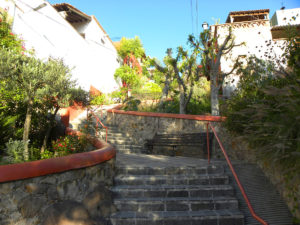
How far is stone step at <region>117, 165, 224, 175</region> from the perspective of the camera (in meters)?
4.33

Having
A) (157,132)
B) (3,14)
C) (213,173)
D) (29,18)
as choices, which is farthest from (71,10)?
(213,173)

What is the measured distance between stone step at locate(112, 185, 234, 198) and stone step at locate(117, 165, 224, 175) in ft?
1.71

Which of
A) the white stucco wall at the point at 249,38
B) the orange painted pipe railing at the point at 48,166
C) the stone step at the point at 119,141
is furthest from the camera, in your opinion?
the white stucco wall at the point at 249,38

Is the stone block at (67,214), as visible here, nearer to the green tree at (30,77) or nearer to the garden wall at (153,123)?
the green tree at (30,77)

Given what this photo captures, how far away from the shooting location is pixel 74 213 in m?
2.93

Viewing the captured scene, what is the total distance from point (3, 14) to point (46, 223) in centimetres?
884

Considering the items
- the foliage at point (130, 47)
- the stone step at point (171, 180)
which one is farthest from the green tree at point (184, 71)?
the foliage at point (130, 47)

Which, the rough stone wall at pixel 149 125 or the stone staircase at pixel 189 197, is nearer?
the stone staircase at pixel 189 197

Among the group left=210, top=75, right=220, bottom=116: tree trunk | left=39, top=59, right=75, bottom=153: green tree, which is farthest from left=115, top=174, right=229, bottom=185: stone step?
left=210, top=75, right=220, bottom=116: tree trunk

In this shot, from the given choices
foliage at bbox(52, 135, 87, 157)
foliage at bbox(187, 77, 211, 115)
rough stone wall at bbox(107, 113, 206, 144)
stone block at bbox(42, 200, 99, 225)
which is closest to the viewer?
stone block at bbox(42, 200, 99, 225)

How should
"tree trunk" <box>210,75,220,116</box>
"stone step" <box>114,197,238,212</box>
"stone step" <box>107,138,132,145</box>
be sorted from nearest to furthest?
"stone step" <box>114,197,238,212</box>, "stone step" <box>107,138,132,145</box>, "tree trunk" <box>210,75,220,116</box>

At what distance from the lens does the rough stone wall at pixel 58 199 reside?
8.28 ft

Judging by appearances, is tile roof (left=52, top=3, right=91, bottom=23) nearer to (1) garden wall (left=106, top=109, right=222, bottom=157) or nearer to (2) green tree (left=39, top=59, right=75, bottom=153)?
(1) garden wall (left=106, top=109, right=222, bottom=157)

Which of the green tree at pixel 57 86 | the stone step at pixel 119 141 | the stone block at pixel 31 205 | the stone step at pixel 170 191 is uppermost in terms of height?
the green tree at pixel 57 86
